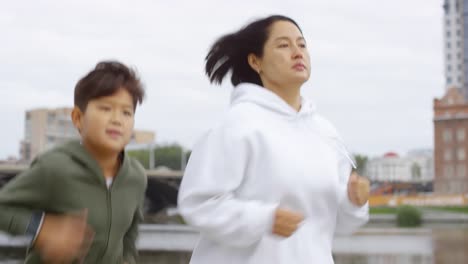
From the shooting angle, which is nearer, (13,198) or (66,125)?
(13,198)

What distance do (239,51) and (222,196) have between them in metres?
0.66

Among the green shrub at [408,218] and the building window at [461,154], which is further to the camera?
the building window at [461,154]

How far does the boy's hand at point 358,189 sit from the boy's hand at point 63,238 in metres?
0.94

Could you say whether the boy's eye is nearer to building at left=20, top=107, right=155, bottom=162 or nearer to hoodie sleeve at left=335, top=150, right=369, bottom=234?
hoodie sleeve at left=335, top=150, right=369, bottom=234

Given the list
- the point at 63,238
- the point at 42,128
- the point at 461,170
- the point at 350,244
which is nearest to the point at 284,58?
the point at 63,238

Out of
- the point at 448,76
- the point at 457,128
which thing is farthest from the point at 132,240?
the point at 448,76

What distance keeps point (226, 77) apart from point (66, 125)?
11760 centimetres

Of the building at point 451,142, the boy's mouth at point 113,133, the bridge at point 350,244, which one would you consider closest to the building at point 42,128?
the building at point 451,142

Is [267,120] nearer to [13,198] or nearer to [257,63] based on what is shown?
[257,63]

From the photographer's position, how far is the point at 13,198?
2250 mm

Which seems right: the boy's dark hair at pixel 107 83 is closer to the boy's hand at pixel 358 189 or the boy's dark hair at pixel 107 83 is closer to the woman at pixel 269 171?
the woman at pixel 269 171

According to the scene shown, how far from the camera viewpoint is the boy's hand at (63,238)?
7.05 feet

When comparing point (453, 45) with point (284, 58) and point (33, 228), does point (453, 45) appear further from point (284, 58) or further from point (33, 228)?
point (33, 228)

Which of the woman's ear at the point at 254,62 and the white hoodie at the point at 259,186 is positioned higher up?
the woman's ear at the point at 254,62
